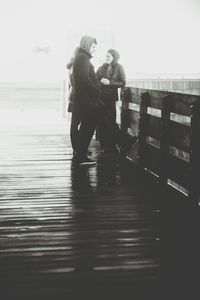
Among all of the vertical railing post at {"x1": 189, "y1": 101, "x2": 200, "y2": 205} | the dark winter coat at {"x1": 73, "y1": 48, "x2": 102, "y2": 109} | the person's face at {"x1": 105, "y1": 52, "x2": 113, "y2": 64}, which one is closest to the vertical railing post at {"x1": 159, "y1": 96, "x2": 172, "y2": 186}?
the vertical railing post at {"x1": 189, "y1": 101, "x2": 200, "y2": 205}

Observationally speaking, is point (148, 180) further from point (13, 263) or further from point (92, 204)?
point (13, 263)

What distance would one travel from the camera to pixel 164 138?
4582 mm

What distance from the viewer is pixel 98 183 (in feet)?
15.6

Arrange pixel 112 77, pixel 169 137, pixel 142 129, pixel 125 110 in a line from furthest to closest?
1. pixel 112 77
2. pixel 125 110
3. pixel 142 129
4. pixel 169 137

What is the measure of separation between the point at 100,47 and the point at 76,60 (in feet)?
22.3

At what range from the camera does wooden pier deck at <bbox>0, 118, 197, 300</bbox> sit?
233cm

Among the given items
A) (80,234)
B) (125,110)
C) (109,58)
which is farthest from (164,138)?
(109,58)

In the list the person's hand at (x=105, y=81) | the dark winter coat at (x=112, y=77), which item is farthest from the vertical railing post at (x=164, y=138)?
the dark winter coat at (x=112, y=77)

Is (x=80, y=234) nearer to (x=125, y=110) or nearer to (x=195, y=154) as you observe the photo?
(x=195, y=154)

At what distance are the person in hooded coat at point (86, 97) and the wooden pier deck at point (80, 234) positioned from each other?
36 cm

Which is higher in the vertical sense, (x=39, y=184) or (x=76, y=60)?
(x=76, y=60)

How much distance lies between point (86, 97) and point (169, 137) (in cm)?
132

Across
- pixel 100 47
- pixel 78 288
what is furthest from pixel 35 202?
pixel 100 47

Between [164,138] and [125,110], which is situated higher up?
[125,110]
